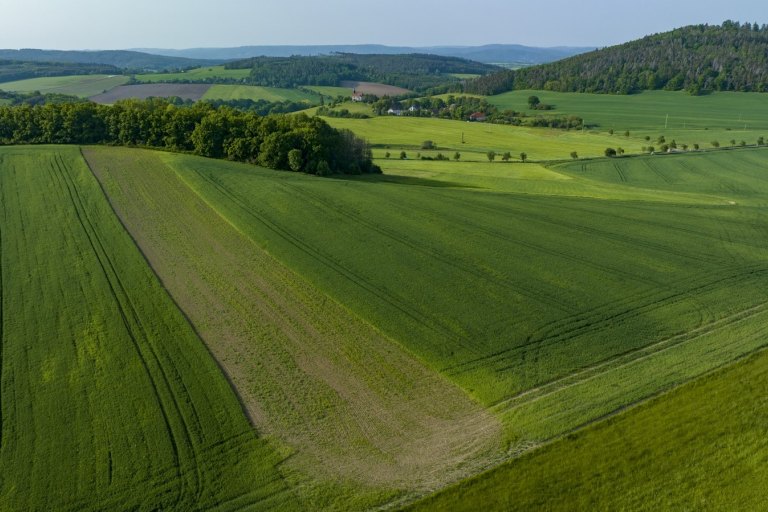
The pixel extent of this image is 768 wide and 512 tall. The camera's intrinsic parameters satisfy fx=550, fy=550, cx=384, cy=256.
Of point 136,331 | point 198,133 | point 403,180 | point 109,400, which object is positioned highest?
point 198,133

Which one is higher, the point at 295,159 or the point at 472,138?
the point at 472,138

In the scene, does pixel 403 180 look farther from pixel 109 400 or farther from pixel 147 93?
pixel 147 93

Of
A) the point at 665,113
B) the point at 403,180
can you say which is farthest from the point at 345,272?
the point at 665,113

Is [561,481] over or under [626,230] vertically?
under

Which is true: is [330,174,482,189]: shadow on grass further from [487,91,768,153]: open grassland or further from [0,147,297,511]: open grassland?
[487,91,768,153]: open grassland

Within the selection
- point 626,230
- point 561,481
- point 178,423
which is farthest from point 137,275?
point 626,230

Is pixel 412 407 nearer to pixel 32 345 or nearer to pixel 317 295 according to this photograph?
pixel 317 295

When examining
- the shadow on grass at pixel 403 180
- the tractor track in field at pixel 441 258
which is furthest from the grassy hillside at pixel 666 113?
the tractor track in field at pixel 441 258
